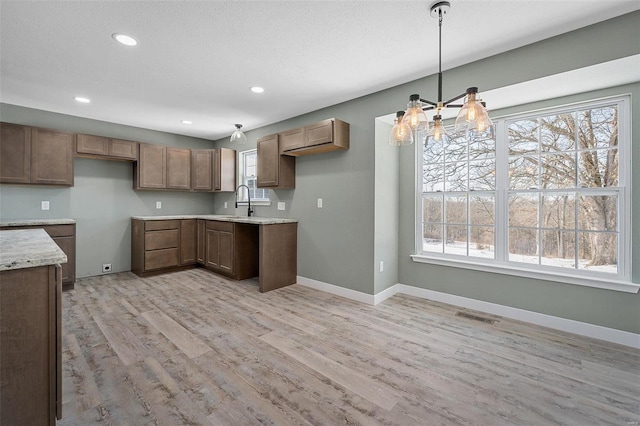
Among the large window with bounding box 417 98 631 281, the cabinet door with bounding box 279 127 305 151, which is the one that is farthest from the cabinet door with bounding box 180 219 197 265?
the large window with bounding box 417 98 631 281

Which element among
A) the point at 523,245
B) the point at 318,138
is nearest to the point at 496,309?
the point at 523,245

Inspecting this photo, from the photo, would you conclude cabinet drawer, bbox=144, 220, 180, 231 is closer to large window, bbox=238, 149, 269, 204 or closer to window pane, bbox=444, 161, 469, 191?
large window, bbox=238, 149, 269, 204

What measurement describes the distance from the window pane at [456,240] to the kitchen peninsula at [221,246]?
2.04 m

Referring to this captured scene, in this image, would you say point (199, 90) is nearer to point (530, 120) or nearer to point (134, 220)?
point (134, 220)

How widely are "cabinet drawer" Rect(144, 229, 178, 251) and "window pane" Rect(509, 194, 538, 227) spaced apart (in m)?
4.73

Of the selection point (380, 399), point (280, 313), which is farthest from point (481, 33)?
point (280, 313)

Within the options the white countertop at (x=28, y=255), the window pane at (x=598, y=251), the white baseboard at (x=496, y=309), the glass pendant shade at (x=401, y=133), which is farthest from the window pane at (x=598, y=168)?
the white countertop at (x=28, y=255)

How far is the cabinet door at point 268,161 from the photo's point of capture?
165 inches

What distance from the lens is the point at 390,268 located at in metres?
3.69

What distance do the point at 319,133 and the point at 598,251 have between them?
300cm

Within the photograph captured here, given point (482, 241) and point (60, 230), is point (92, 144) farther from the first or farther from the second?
point (482, 241)

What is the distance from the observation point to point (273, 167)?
425 centimetres

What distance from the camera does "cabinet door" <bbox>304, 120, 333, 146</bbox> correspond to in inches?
138

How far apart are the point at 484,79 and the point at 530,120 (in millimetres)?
803
